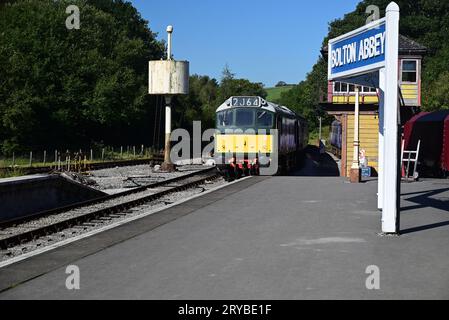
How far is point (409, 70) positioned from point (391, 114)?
17.6 metres

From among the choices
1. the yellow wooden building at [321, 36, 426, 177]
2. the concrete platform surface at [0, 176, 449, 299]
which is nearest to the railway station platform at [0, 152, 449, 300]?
the concrete platform surface at [0, 176, 449, 299]

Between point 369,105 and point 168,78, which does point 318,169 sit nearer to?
point 369,105

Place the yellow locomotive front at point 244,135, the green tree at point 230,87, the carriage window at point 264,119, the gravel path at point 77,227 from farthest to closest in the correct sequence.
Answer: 1. the green tree at point 230,87
2. the carriage window at point 264,119
3. the yellow locomotive front at point 244,135
4. the gravel path at point 77,227

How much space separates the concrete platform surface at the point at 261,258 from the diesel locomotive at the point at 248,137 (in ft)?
30.5

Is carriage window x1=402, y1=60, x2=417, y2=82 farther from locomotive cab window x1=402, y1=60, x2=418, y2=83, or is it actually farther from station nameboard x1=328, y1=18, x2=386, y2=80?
station nameboard x1=328, y1=18, x2=386, y2=80

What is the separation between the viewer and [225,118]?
24922 mm

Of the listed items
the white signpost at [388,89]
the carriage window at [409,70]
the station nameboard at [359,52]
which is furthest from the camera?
the carriage window at [409,70]

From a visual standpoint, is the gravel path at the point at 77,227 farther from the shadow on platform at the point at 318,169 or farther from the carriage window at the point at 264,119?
the shadow on platform at the point at 318,169

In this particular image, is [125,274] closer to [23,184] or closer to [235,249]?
[235,249]

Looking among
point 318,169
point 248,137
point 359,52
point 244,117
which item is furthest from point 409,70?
point 359,52

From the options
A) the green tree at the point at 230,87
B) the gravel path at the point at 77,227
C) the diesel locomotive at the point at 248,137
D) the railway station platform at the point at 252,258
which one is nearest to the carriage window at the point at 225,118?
the diesel locomotive at the point at 248,137

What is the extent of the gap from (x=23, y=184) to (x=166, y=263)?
Result: 7.86 metres

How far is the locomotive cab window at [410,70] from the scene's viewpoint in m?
27.8
